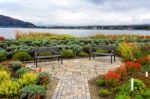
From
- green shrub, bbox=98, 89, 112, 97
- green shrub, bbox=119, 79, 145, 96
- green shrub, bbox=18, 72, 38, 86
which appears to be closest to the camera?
green shrub, bbox=119, 79, 145, 96

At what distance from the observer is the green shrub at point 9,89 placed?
8375 millimetres

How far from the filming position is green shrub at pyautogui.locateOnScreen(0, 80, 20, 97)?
8.38m

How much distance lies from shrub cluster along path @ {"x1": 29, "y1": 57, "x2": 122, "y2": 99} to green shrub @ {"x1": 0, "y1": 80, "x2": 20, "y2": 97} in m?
1.01

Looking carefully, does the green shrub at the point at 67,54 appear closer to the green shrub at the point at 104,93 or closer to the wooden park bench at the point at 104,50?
the wooden park bench at the point at 104,50

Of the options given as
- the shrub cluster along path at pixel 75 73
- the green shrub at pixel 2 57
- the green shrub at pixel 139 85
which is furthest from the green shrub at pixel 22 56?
the green shrub at pixel 139 85

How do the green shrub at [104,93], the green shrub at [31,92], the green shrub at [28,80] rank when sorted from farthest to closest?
1. the green shrub at [28,80]
2. the green shrub at [104,93]
3. the green shrub at [31,92]

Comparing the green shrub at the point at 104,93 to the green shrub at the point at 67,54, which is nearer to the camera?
the green shrub at the point at 104,93

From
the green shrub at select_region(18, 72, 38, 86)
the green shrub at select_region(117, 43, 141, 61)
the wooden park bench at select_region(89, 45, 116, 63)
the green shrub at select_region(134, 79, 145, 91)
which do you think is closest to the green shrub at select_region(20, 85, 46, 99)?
the green shrub at select_region(18, 72, 38, 86)

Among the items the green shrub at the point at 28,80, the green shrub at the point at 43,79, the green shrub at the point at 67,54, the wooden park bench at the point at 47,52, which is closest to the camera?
the green shrub at the point at 28,80

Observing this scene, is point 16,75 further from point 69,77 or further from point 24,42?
point 24,42

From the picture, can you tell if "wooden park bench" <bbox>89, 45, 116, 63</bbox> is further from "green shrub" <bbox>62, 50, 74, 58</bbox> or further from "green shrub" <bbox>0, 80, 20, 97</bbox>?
"green shrub" <bbox>0, 80, 20, 97</bbox>

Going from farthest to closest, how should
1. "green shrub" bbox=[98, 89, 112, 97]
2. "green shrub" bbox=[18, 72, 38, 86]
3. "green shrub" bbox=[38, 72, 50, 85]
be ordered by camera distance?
"green shrub" bbox=[38, 72, 50, 85]
"green shrub" bbox=[18, 72, 38, 86]
"green shrub" bbox=[98, 89, 112, 97]

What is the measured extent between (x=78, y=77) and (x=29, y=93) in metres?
3.19

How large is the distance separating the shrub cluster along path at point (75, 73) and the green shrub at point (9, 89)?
3.33 ft
